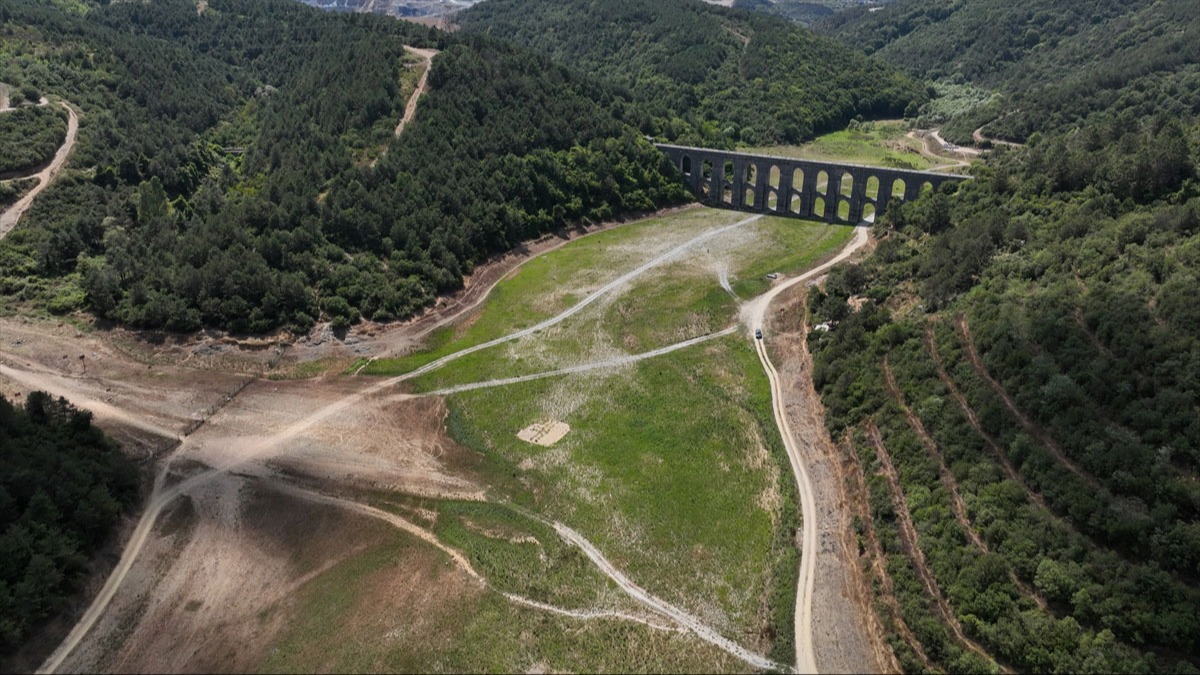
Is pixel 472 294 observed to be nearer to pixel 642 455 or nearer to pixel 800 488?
pixel 642 455

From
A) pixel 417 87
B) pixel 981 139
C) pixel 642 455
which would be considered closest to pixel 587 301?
pixel 642 455

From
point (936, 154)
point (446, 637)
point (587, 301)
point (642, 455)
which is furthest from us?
point (936, 154)

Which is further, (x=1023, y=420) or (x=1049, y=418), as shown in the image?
(x=1023, y=420)

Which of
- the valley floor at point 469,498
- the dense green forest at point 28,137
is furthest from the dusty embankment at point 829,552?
the dense green forest at point 28,137

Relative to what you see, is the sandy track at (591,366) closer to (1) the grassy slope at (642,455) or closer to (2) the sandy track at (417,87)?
(1) the grassy slope at (642,455)

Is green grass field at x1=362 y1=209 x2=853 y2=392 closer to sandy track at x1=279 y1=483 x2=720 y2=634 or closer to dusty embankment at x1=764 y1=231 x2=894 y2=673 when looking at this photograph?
dusty embankment at x1=764 y1=231 x2=894 y2=673

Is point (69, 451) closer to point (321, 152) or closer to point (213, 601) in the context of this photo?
point (213, 601)
